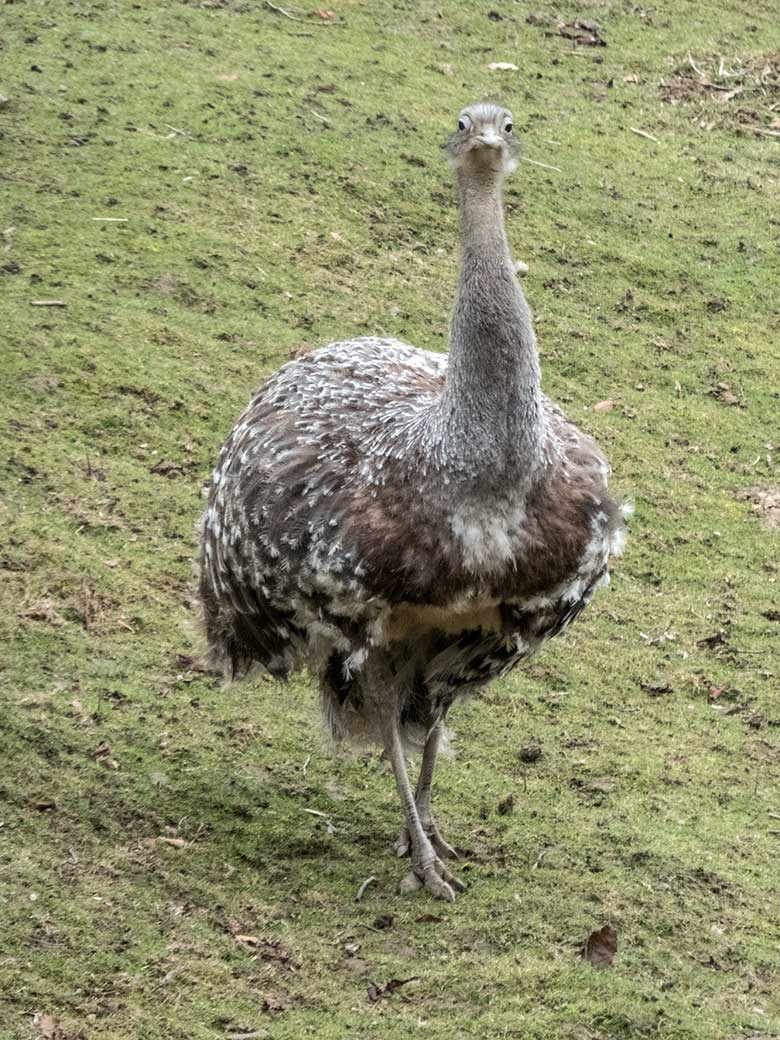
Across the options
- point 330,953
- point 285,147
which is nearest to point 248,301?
point 285,147

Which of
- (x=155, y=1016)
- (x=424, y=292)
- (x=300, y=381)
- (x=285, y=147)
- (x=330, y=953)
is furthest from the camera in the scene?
(x=285, y=147)

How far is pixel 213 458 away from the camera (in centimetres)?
836

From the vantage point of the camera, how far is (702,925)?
5578mm

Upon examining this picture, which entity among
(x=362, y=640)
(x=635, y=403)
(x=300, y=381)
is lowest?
(x=635, y=403)

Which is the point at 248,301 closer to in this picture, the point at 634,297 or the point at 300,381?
the point at 634,297

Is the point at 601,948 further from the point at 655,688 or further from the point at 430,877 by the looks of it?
the point at 655,688

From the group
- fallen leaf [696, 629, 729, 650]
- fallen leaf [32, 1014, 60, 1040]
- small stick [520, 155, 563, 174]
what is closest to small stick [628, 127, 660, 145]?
small stick [520, 155, 563, 174]

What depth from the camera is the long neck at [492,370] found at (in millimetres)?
5203

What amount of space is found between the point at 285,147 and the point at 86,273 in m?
2.32

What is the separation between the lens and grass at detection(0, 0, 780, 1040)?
Answer: 5137 millimetres

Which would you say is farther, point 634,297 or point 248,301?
point 634,297

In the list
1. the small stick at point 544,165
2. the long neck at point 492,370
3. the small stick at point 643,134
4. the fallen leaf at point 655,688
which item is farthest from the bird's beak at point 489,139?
the small stick at point 643,134

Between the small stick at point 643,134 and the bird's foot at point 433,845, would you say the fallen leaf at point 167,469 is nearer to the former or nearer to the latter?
the bird's foot at point 433,845

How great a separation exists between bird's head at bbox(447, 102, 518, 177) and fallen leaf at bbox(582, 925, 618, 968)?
8.16 ft
